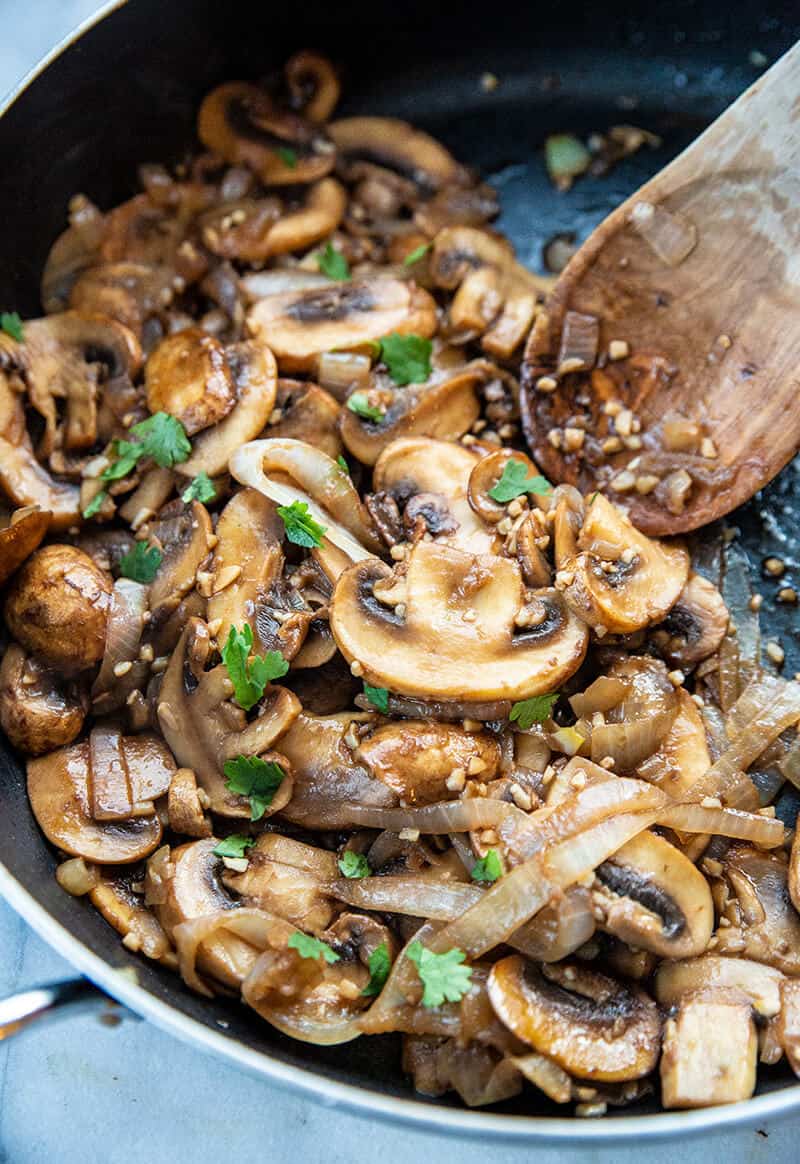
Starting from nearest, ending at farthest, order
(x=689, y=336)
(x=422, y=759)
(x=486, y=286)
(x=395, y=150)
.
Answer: (x=422, y=759), (x=689, y=336), (x=486, y=286), (x=395, y=150)

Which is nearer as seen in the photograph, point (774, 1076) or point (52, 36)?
point (774, 1076)

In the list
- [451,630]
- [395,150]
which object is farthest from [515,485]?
[395,150]

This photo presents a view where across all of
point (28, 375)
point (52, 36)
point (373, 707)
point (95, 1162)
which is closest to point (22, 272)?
point (28, 375)

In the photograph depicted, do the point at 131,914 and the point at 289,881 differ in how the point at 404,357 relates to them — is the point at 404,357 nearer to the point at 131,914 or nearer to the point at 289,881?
the point at 289,881

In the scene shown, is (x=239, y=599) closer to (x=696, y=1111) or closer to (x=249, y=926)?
(x=249, y=926)

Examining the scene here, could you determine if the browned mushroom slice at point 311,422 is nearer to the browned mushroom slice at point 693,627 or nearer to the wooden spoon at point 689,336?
the wooden spoon at point 689,336

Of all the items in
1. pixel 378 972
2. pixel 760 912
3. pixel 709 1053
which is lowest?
pixel 760 912
